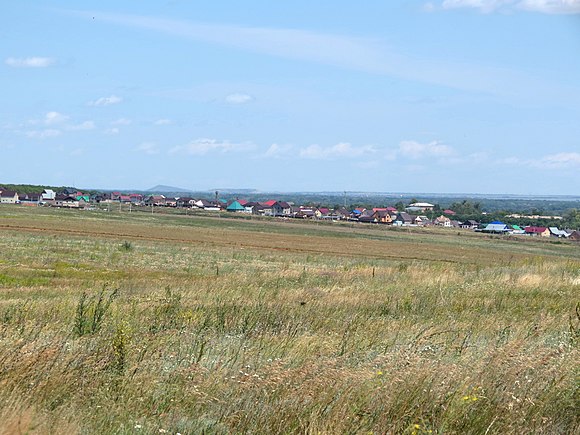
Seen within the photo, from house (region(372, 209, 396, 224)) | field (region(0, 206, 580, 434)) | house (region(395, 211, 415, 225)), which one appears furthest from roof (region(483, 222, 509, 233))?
field (region(0, 206, 580, 434))

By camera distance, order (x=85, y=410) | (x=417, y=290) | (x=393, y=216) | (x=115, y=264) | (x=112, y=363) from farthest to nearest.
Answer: (x=393, y=216) < (x=115, y=264) < (x=417, y=290) < (x=112, y=363) < (x=85, y=410)

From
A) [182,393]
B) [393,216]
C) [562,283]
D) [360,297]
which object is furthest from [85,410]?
[393,216]

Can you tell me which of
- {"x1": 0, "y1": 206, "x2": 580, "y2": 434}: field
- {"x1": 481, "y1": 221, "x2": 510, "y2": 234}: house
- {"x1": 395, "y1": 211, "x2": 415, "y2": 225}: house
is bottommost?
Result: {"x1": 481, "y1": 221, "x2": 510, "y2": 234}: house

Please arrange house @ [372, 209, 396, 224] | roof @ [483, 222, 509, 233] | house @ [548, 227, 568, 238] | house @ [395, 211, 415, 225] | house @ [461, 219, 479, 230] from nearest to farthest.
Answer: house @ [548, 227, 568, 238] → roof @ [483, 222, 509, 233] → house @ [372, 209, 396, 224] → house @ [395, 211, 415, 225] → house @ [461, 219, 479, 230]

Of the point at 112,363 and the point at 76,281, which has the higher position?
the point at 112,363

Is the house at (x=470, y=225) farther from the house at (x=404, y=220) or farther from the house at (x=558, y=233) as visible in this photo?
the house at (x=558, y=233)

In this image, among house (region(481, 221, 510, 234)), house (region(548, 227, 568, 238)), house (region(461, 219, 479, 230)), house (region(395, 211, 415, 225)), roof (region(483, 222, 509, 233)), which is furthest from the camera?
house (region(461, 219, 479, 230))

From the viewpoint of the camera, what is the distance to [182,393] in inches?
240

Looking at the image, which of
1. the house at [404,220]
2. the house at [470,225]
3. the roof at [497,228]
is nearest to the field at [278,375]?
the roof at [497,228]

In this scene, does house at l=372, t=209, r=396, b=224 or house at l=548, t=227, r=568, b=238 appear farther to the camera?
house at l=372, t=209, r=396, b=224

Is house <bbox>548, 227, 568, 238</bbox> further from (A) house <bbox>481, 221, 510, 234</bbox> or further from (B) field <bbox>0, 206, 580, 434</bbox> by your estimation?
(B) field <bbox>0, 206, 580, 434</bbox>

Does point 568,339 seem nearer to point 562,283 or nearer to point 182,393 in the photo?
point 182,393

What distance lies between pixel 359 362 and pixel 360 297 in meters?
7.96

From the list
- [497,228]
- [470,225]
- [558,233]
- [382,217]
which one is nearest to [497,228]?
[497,228]
